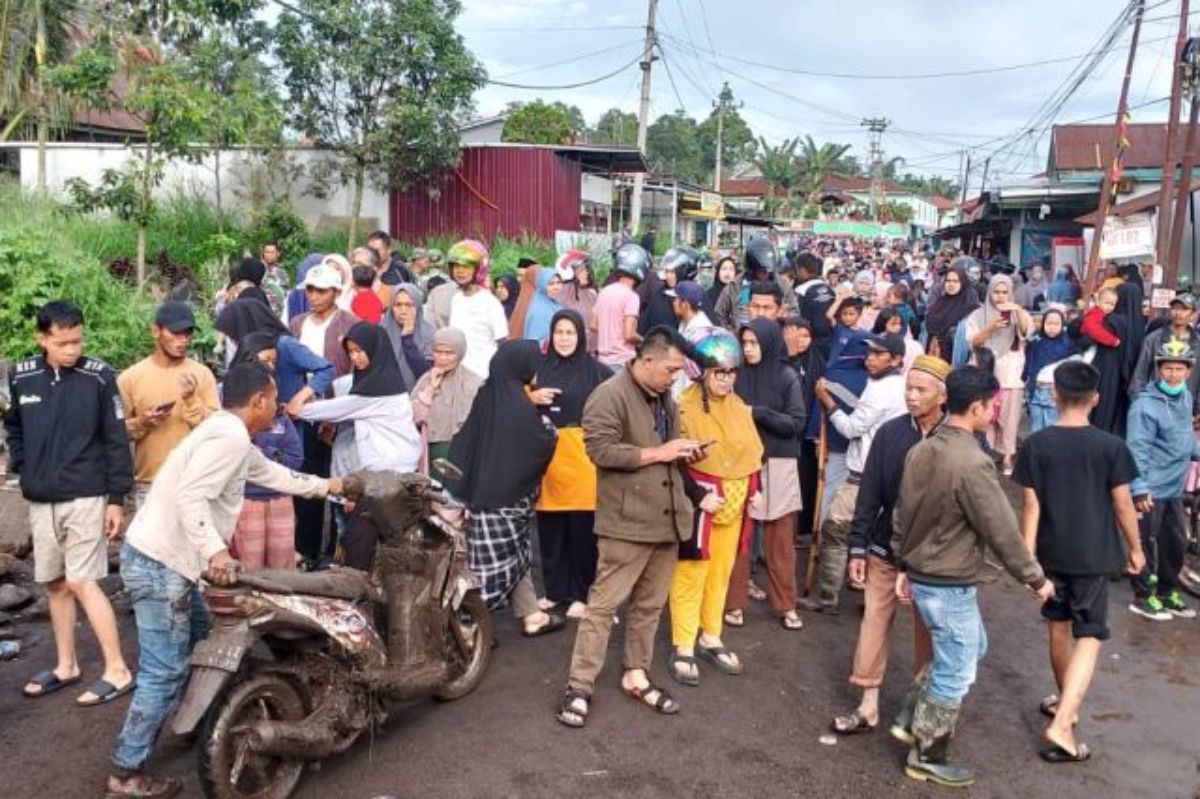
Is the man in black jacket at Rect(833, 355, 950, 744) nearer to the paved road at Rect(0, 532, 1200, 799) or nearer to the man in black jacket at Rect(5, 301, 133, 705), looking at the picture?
the paved road at Rect(0, 532, 1200, 799)

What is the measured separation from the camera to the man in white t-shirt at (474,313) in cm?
720

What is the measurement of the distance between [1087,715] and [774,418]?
6.85 ft

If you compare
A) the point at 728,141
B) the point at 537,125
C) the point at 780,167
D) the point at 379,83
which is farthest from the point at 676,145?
the point at 379,83

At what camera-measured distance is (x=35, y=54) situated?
16375 mm

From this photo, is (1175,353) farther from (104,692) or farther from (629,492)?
(104,692)

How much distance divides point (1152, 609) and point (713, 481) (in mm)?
3195

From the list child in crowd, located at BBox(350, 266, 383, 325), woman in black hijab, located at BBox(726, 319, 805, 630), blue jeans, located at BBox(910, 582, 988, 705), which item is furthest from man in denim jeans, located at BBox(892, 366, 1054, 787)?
child in crowd, located at BBox(350, 266, 383, 325)

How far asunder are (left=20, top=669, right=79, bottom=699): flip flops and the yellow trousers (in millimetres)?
2904

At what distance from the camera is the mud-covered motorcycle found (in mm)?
3410

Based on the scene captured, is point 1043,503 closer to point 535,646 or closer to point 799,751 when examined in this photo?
point 799,751

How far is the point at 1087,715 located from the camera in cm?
470

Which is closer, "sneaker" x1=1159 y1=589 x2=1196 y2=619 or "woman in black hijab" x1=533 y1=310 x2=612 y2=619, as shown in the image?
"woman in black hijab" x1=533 y1=310 x2=612 y2=619

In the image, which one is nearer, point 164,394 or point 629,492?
point 629,492

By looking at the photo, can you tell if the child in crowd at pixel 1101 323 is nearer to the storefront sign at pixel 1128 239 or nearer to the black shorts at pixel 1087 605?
the black shorts at pixel 1087 605
